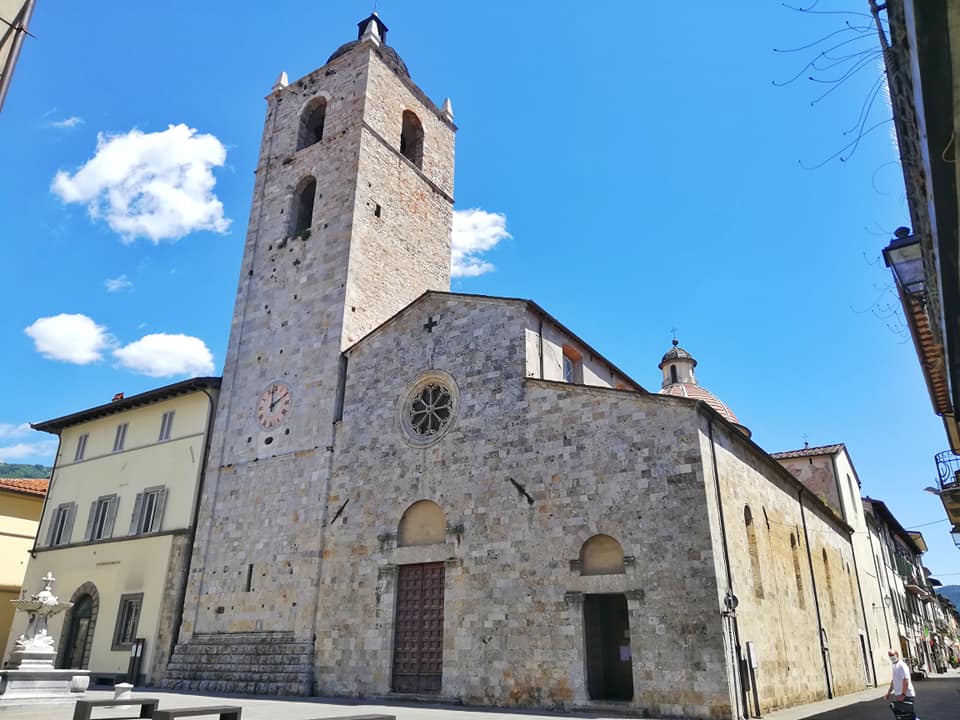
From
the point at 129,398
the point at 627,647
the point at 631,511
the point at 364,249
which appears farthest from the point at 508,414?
the point at 129,398

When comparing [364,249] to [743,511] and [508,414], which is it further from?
[743,511]

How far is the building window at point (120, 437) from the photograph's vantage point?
79.6 ft

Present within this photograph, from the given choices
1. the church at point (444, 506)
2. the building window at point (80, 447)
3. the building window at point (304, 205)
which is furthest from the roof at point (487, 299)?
Answer: the building window at point (80, 447)

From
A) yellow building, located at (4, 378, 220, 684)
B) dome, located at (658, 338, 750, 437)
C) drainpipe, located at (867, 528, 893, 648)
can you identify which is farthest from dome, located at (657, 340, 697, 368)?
yellow building, located at (4, 378, 220, 684)

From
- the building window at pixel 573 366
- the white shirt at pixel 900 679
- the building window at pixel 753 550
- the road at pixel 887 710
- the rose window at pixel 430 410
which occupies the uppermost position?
the building window at pixel 573 366

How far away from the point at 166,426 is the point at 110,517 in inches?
137

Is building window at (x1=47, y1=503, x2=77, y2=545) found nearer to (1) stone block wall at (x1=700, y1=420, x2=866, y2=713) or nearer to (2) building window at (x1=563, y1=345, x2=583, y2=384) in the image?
(2) building window at (x1=563, y1=345, x2=583, y2=384)

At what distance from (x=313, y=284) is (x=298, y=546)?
25.9 ft

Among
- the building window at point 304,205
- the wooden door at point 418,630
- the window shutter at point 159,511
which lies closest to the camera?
the wooden door at point 418,630

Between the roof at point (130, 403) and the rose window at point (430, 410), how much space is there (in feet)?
26.2

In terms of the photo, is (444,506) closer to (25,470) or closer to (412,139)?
(412,139)

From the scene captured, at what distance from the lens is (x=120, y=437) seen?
2442 centimetres

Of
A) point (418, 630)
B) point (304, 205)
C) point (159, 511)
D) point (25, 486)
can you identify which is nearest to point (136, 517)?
point (159, 511)

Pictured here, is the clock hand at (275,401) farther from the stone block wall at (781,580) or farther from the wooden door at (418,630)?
the stone block wall at (781,580)
